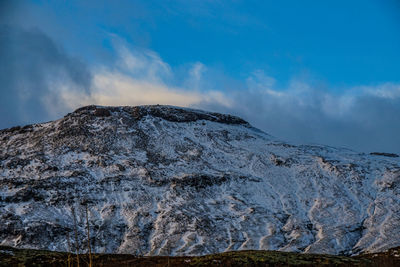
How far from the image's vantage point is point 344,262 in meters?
44.2

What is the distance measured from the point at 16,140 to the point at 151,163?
1617 inches

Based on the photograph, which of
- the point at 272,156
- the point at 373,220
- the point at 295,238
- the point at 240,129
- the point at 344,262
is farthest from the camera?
the point at 240,129

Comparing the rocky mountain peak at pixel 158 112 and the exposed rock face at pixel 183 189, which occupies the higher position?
the rocky mountain peak at pixel 158 112

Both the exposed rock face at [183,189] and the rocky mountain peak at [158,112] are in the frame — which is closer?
the exposed rock face at [183,189]

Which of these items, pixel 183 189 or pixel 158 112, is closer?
pixel 183 189

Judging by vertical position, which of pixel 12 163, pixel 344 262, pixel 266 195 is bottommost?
pixel 344 262

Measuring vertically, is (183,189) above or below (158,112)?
below

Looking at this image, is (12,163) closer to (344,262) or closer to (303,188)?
(303,188)

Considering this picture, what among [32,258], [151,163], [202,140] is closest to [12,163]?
[151,163]

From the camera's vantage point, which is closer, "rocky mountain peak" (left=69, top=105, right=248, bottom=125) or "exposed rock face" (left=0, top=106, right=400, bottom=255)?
"exposed rock face" (left=0, top=106, right=400, bottom=255)

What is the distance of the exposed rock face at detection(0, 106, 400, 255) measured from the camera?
7362cm

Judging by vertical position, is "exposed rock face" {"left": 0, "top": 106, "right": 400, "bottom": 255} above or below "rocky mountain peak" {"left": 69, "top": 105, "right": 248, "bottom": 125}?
below

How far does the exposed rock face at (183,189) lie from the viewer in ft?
242

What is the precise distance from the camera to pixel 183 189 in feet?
297
